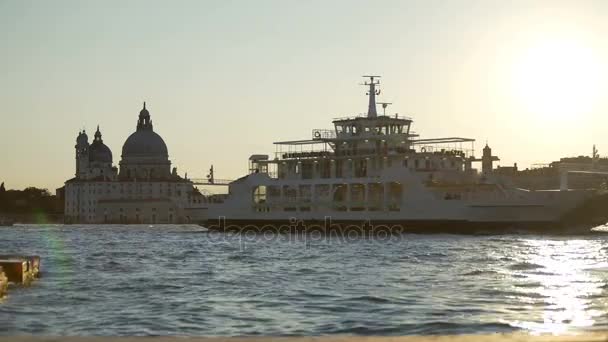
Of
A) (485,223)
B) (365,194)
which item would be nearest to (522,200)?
(485,223)

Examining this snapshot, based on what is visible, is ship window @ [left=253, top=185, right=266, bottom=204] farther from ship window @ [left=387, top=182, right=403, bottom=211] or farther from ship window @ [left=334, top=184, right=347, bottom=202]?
ship window @ [left=387, top=182, right=403, bottom=211]

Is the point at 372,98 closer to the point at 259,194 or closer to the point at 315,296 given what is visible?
the point at 259,194

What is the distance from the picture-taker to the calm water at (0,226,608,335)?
20.3 meters

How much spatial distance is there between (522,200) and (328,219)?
63.0 feet

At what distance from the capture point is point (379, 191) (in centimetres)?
8938

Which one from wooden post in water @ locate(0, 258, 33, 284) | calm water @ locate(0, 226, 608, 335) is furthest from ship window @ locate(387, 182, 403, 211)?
wooden post in water @ locate(0, 258, 33, 284)

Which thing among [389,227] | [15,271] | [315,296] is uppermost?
[389,227]

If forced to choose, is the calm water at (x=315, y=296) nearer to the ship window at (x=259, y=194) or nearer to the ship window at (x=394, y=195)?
the ship window at (x=394, y=195)

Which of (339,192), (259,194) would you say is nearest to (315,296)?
(339,192)

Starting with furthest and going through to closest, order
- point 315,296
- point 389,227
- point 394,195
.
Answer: point 394,195 → point 389,227 → point 315,296

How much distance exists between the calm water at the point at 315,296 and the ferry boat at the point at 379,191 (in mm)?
32281

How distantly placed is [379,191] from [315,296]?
63051mm

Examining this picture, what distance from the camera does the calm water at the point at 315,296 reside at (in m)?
20.3

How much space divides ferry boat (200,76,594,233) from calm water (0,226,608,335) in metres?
32.3
